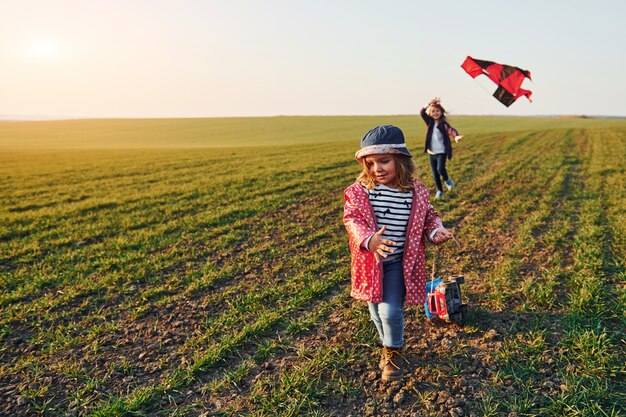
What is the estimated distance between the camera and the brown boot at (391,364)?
11.3 ft

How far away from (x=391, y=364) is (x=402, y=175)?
158cm

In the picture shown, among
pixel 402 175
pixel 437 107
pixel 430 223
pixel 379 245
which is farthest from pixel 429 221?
pixel 437 107

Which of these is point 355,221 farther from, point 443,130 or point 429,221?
point 443,130

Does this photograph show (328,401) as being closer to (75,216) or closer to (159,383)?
(159,383)

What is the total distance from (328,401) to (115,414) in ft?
5.37

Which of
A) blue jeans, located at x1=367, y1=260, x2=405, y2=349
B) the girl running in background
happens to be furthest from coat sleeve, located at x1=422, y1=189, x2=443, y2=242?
the girl running in background

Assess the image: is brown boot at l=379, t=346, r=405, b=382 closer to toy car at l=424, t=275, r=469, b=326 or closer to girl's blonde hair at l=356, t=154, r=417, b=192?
toy car at l=424, t=275, r=469, b=326

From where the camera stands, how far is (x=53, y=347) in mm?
4238

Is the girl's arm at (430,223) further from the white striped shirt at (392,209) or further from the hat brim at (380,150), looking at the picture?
the hat brim at (380,150)

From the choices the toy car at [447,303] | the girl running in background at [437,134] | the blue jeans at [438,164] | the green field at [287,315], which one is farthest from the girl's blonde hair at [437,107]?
the toy car at [447,303]

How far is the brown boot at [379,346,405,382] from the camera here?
11.3ft

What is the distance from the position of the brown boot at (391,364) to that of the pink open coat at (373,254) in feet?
1.60

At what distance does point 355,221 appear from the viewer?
11.0 feet

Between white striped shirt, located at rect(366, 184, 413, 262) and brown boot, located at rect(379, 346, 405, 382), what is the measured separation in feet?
2.67
